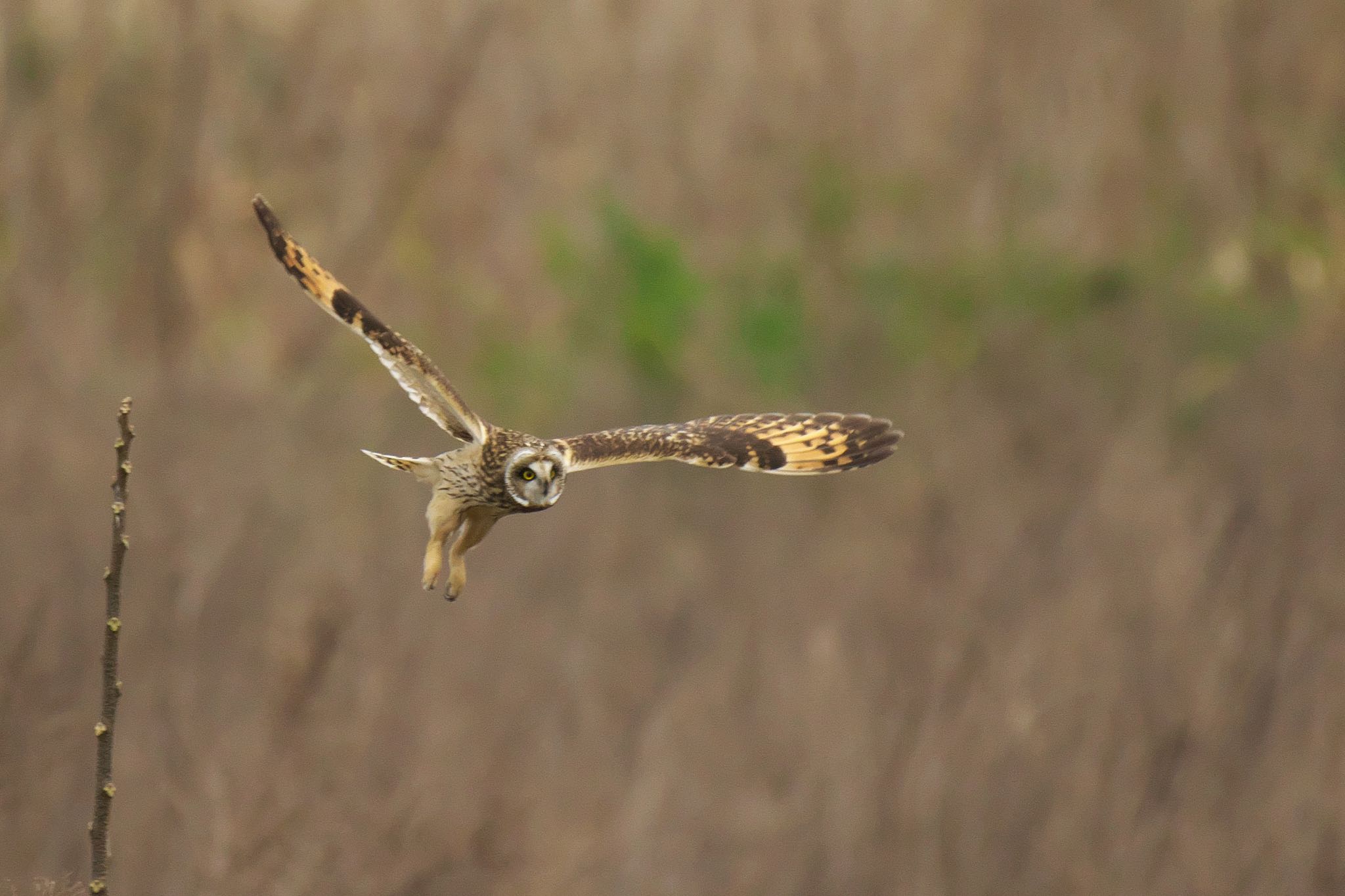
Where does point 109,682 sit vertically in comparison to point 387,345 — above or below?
below

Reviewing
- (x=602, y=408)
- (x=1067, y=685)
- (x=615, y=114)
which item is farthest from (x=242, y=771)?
(x=615, y=114)

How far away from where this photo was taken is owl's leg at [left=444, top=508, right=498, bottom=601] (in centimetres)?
265

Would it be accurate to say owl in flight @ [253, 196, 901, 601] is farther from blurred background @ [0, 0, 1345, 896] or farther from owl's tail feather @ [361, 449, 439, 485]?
blurred background @ [0, 0, 1345, 896]

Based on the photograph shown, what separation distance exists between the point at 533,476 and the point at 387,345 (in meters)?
0.34

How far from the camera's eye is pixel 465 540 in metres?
2.92

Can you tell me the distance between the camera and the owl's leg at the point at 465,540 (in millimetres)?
2648

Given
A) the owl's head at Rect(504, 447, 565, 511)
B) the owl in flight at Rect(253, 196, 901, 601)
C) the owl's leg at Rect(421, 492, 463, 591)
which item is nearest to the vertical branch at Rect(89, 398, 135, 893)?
the owl in flight at Rect(253, 196, 901, 601)

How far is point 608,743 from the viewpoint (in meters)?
6.62

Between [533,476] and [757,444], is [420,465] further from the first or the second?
[757,444]

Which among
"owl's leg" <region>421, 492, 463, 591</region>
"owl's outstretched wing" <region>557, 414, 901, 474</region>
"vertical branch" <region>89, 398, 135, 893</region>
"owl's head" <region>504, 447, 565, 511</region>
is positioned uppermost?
"owl's outstretched wing" <region>557, 414, 901, 474</region>

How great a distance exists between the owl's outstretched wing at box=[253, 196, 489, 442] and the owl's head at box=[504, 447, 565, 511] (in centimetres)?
8

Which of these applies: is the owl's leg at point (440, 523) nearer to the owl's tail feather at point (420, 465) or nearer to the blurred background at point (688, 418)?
the owl's tail feather at point (420, 465)

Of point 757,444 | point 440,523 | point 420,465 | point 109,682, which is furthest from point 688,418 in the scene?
point 109,682

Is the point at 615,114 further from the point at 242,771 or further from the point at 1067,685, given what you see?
the point at 242,771
